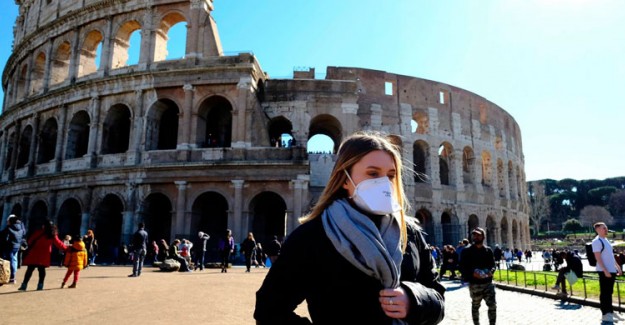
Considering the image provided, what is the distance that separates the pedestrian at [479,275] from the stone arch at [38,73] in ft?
92.4

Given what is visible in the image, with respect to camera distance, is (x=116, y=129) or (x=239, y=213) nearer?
(x=239, y=213)

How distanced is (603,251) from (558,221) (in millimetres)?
74221

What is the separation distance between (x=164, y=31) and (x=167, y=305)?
18883mm

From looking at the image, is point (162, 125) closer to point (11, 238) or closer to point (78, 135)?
point (78, 135)

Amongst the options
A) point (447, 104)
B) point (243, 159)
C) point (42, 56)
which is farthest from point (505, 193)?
point (42, 56)

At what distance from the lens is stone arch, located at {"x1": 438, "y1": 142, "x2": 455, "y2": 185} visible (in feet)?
86.8

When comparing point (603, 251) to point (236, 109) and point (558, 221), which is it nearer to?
point (236, 109)

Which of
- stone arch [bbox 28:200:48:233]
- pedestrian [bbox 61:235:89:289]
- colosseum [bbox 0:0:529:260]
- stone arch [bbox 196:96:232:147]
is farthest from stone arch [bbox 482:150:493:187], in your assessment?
stone arch [bbox 28:200:48:233]

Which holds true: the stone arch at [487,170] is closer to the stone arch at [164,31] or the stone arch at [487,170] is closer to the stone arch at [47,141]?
the stone arch at [164,31]

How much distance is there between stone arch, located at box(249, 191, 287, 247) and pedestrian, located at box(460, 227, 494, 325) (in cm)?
1477

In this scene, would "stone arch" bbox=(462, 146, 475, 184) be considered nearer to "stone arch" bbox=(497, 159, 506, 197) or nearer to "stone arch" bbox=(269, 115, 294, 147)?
"stone arch" bbox=(497, 159, 506, 197)

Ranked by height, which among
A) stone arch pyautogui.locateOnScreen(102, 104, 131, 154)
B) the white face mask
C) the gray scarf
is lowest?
the gray scarf

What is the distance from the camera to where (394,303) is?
1.57 meters

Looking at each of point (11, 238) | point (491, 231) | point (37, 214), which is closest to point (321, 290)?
point (11, 238)
